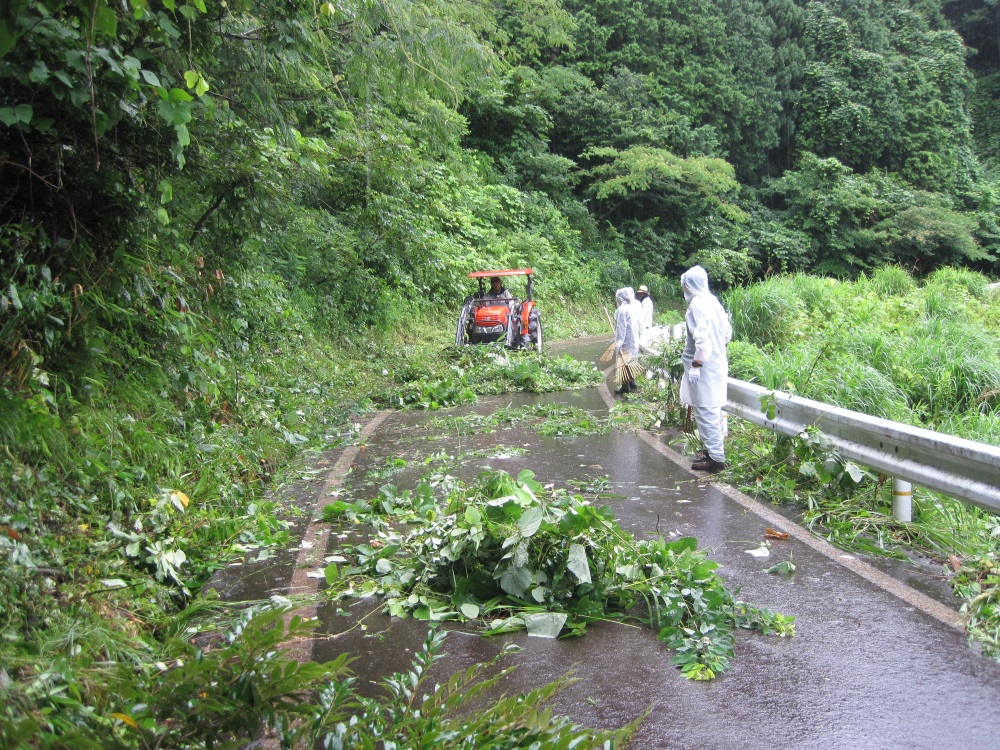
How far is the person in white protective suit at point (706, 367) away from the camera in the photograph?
8.59m

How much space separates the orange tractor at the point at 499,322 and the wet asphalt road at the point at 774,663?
1306 cm

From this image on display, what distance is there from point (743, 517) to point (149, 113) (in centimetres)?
581

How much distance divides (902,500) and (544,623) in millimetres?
3231

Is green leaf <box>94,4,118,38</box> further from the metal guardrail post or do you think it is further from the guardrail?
the metal guardrail post

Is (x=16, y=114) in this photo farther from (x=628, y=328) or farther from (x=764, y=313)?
(x=764, y=313)

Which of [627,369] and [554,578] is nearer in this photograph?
[554,578]

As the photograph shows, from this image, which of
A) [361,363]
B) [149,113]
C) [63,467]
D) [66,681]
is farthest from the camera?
[361,363]

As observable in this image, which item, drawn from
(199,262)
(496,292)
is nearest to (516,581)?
(199,262)

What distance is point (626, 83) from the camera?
40.8 m

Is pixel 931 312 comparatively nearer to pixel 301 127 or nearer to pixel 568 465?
pixel 568 465

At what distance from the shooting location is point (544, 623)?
4660 mm

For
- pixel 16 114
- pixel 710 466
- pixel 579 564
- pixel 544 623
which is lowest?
pixel 710 466

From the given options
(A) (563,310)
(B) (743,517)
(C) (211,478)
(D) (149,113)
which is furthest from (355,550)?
(A) (563,310)

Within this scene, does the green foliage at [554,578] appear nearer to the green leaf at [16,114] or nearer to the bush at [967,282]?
the green leaf at [16,114]
